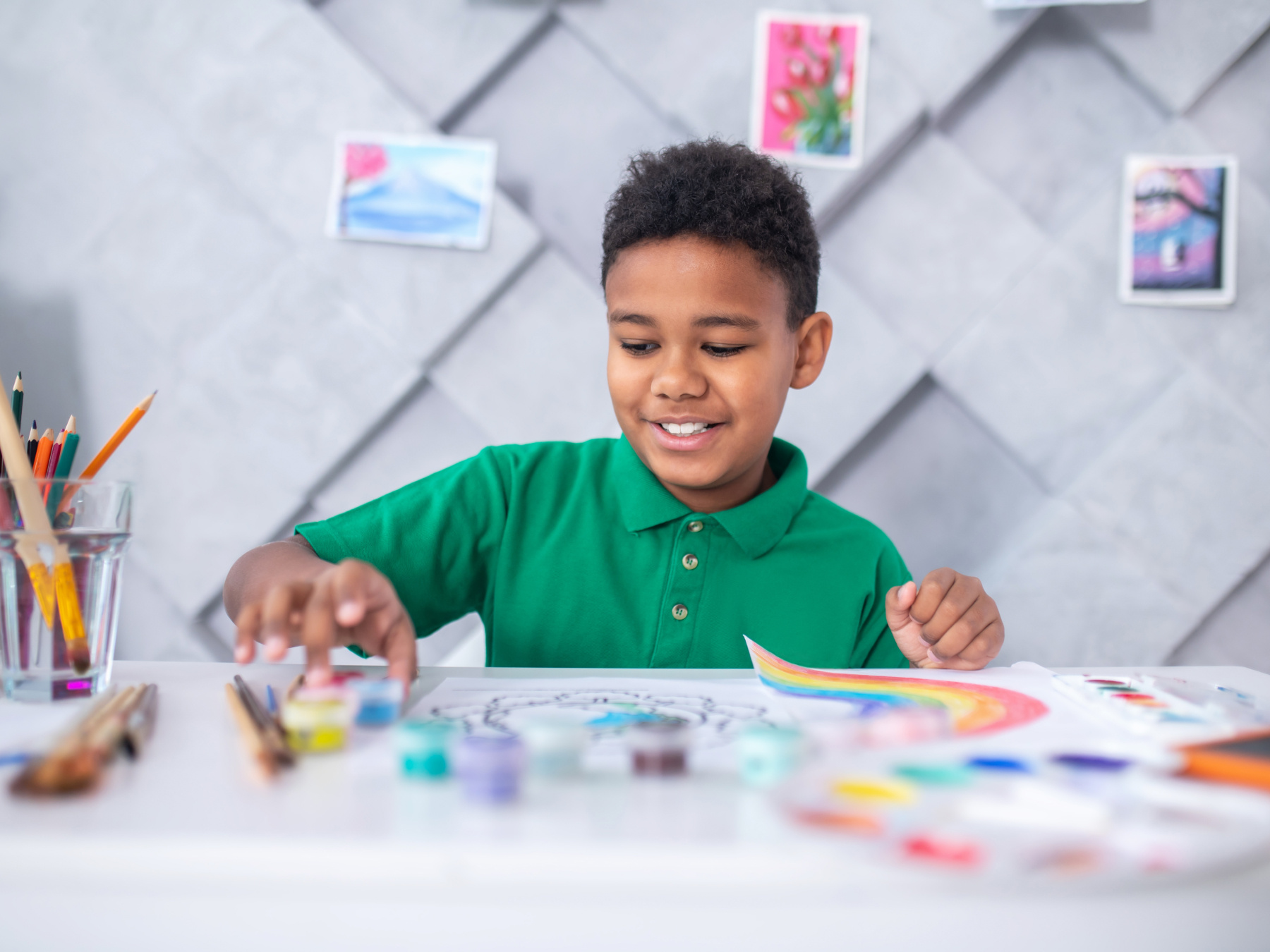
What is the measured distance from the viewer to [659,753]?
0.24 metres

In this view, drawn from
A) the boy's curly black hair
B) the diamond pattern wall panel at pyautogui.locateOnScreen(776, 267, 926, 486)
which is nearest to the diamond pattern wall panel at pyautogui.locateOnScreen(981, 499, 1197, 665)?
the diamond pattern wall panel at pyautogui.locateOnScreen(776, 267, 926, 486)

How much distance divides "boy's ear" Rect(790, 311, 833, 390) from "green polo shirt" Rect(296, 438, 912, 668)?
0.07 meters

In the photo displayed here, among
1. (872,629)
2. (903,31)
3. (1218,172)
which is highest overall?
(903,31)

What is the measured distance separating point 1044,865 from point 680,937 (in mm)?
74

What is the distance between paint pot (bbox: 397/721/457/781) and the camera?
0.76ft

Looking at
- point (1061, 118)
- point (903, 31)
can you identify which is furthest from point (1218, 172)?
point (903, 31)

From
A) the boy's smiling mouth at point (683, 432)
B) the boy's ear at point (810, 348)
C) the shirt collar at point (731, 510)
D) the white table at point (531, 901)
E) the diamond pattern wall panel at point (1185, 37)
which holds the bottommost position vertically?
Answer: the white table at point (531, 901)

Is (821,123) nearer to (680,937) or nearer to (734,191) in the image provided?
(734,191)

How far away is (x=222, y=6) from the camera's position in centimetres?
91

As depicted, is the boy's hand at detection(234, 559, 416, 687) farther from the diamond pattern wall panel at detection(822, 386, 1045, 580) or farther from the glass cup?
the diamond pattern wall panel at detection(822, 386, 1045, 580)

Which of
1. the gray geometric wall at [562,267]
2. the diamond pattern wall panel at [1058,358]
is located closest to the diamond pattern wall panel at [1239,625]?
the gray geometric wall at [562,267]

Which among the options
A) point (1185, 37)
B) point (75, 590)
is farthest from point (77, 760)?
point (1185, 37)

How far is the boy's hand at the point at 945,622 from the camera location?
0.48m

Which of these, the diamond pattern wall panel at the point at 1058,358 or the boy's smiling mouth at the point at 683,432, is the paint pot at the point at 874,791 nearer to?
the boy's smiling mouth at the point at 683,432
